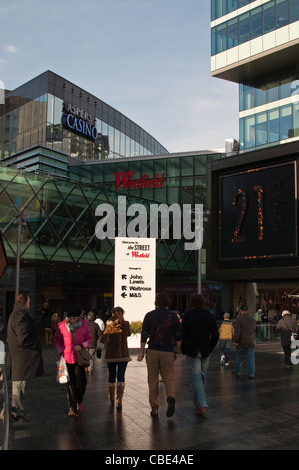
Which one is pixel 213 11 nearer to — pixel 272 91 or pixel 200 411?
pixel 272 91

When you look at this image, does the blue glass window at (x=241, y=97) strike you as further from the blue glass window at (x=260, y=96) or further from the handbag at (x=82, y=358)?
the handbag at (x=82, y=358)

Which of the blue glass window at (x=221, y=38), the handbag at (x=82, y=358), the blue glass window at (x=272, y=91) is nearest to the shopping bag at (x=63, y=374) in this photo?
the handbag at (x=82, y=358)

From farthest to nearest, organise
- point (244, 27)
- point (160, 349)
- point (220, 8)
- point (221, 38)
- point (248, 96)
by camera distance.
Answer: point (248, 96) < point (220, 8) < point (221, 38) < point (244, 27) < point (160, 349)

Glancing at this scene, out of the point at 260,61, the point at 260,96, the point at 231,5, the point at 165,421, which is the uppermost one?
the point at 231,5

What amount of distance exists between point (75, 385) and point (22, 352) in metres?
1.09

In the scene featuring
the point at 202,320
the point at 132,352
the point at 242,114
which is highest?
the point at 242,114

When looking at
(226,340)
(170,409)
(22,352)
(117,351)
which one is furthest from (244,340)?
(22,352)

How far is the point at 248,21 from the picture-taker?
36.0 m

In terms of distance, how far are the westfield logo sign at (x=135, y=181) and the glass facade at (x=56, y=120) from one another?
26.1ft

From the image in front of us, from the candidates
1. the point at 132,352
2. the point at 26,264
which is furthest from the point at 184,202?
the point at 132,352
